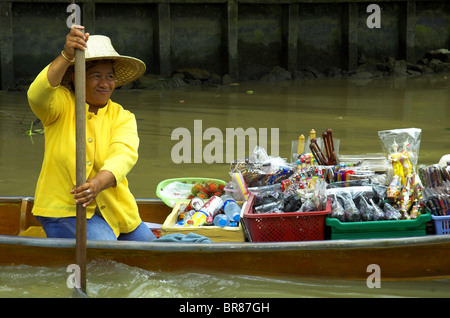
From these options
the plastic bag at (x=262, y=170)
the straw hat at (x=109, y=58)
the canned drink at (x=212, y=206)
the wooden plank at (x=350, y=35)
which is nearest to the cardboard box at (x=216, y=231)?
the canned drink at (x=212, y=206)

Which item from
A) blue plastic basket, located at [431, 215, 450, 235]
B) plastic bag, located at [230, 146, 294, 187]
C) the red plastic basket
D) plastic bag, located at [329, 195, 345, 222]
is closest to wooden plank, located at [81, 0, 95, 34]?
plastic bag, located at [230, 146, 294, 187]

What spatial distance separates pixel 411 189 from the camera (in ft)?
13.4

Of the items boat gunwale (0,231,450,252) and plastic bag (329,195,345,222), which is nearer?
boat gunwale (0,231,450,252)

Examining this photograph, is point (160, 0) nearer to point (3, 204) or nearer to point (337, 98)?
point (337, 98)

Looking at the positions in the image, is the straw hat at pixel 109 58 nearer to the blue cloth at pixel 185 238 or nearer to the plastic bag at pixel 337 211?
the blue cloth at pixel 185 238

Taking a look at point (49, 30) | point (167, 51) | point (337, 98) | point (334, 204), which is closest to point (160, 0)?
point (167, 51)

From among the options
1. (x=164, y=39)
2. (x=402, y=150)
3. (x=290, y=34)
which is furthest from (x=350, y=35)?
(x=402, y=150)

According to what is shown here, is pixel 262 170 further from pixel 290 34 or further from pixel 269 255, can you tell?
pixel 290 34

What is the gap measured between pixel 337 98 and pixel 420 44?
4.34 m

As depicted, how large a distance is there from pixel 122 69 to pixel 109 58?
27cm

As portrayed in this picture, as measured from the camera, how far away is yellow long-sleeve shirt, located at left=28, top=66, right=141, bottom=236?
3721 mm

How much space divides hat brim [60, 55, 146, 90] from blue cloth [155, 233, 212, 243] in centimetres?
96

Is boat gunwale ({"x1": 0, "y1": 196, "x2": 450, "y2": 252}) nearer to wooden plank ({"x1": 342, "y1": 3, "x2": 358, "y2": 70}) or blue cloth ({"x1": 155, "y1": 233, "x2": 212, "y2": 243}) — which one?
blue cloth ({"x1": 155, "y1": 233, "x2": 212, "y2": 243})

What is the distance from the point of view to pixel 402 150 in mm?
4379
